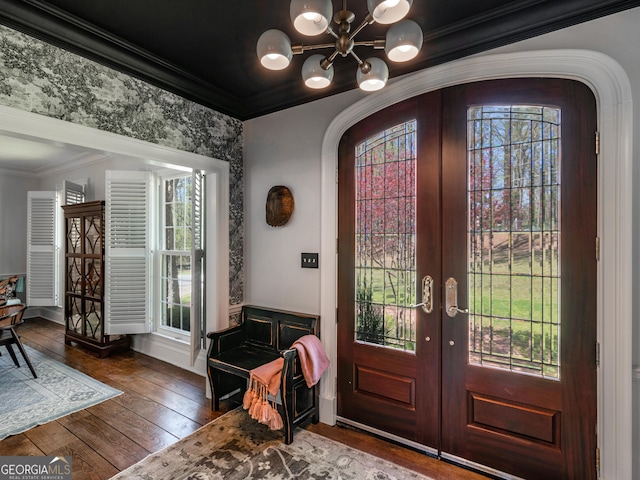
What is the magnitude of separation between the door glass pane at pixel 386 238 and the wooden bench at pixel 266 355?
1.69 feet

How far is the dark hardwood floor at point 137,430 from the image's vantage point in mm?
2107

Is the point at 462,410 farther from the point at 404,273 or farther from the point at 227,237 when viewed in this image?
the point at 227,237

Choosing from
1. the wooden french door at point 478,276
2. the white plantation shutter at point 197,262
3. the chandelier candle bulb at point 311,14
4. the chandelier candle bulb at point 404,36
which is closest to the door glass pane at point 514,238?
the wooden french door at point 478,276

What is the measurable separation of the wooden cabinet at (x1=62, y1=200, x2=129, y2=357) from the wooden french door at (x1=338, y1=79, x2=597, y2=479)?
331cm

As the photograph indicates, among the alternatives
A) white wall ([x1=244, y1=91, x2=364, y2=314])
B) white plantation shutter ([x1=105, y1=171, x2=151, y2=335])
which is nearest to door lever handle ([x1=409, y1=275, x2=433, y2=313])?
white wall ([x1=244, y1=91, x2=364, y2=314])

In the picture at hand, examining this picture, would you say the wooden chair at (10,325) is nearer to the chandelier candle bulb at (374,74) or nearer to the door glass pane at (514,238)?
the chandelier candle bulb at (374,74)

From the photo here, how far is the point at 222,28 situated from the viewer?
6.64 feet

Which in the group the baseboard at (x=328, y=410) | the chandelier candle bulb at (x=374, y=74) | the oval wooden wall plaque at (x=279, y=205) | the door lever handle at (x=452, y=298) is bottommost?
the baseboard at (x=328, y=410)

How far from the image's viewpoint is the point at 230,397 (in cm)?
295

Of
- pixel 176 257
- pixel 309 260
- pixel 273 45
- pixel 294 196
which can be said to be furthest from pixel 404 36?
pixel 176 257

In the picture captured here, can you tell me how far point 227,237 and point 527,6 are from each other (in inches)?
107

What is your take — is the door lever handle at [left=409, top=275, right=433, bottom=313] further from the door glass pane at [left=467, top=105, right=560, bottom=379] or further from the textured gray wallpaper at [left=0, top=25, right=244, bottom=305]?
the textured gray wallpaper at [left=0, top=25, right=244, bottom=305]

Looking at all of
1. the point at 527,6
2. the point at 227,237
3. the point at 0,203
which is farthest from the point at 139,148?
the point at 0,203

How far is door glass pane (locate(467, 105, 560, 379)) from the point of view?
1845 millimetres
